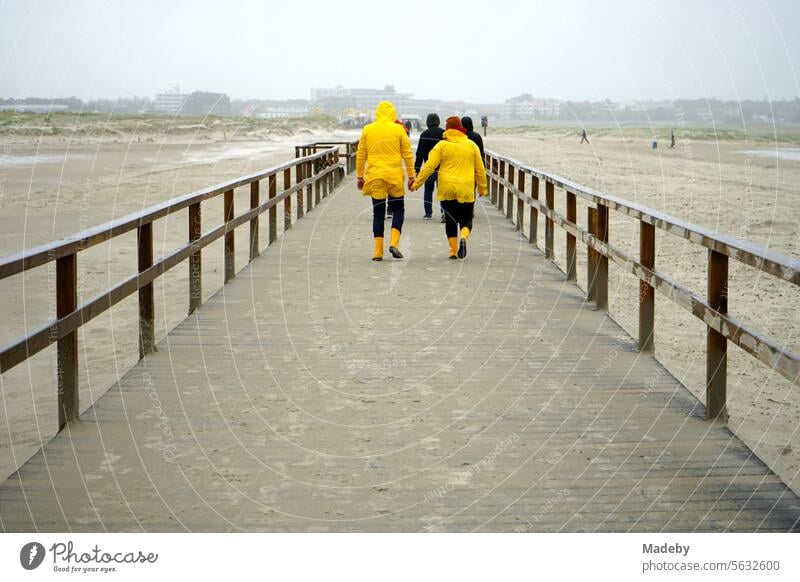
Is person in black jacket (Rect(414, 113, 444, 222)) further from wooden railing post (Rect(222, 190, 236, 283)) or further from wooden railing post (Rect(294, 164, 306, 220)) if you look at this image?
wooden railing post (Rect(222, 190, 236, 283))

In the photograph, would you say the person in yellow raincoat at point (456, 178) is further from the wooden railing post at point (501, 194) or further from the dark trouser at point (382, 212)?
the wooden railing post at point (501, 194)

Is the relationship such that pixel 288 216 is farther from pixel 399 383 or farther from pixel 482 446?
pixel 482 446

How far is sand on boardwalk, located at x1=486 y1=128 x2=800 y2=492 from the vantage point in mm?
8320

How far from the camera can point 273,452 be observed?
17.1 ft

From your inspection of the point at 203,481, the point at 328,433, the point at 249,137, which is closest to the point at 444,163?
the point at 328,433

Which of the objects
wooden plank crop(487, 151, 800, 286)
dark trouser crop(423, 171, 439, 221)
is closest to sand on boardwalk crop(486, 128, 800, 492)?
wooden plank crop(487, 151, 800, 286)

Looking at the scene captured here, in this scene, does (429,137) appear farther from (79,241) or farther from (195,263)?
(79,241)

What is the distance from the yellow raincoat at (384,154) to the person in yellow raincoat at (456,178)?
0.29 meters

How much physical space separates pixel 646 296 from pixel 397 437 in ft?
8.60

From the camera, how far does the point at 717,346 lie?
5672 mm

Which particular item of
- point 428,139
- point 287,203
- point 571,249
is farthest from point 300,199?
point 571,249

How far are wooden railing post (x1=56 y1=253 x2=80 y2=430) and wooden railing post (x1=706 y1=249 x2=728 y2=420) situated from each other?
10.3 feet

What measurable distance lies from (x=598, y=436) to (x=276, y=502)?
70.2 inches

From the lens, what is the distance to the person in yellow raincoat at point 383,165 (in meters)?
12.1
